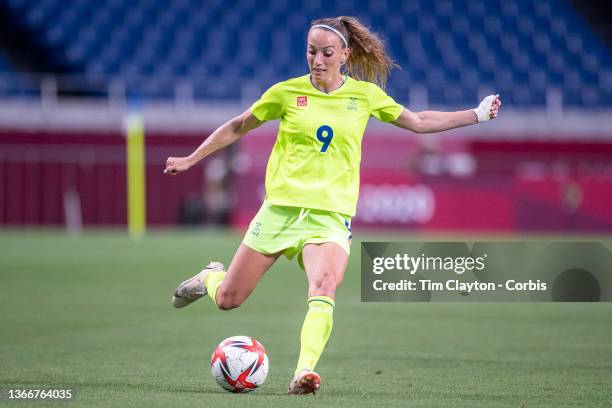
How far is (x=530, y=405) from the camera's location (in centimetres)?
592

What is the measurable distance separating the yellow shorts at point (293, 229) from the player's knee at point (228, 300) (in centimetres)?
36

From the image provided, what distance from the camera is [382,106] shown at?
6.78 metres

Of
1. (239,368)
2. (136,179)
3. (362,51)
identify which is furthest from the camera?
(136,179)

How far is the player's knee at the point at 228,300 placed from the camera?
22.3 ft

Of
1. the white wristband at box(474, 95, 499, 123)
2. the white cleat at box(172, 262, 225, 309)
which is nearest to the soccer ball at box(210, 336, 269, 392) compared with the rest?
the white cleat at box(172, 262, 225, 309)

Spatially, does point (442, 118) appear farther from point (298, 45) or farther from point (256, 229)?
point (298, 45)

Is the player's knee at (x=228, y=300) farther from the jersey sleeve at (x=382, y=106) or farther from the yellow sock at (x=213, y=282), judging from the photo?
the jersey sleeve at (x=382, y=106)

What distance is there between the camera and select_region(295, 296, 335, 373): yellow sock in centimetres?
605

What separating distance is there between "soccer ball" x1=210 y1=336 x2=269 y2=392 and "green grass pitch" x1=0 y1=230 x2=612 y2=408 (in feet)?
0.28

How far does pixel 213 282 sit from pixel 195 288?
36 centimetres

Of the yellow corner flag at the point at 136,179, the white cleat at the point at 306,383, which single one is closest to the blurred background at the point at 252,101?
the yellow corner flag at the point at 136,179

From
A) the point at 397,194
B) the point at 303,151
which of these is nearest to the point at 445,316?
the point at 303,151

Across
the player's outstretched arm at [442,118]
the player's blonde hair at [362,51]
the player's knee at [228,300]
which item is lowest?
the player's knee at [228,300]

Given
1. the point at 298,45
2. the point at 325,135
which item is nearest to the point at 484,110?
the point at 325,135
